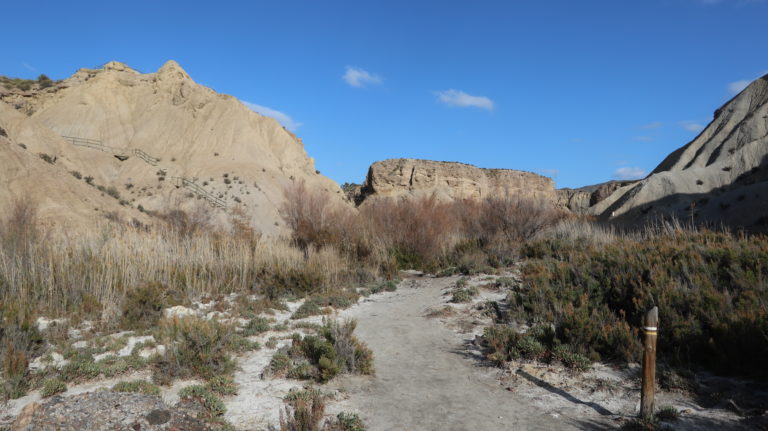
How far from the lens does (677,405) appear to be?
420 cm

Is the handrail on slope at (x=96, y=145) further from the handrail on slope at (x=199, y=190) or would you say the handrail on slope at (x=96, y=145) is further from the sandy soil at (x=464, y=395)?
the sandy soil at (x=464, y=395)

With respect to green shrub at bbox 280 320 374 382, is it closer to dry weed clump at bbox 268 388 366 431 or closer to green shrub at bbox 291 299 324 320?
dry weed clump at bbox 268 388 366 431

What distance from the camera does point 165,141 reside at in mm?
39500

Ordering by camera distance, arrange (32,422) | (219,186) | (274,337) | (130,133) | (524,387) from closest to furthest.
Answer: (32,422) → (524,387) → (274,337) → (219,186) → (130,133)

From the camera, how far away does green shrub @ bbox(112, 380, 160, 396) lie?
449 centimetres

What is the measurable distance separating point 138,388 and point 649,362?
509 centimetres

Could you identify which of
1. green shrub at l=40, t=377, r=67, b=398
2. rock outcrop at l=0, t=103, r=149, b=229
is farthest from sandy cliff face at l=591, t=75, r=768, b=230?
rock outcrop at l=0, t=103, r=149, b=229

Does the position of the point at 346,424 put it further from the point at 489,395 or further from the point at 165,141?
the point at 165,141

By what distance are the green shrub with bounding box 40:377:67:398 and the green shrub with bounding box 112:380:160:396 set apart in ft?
1.86

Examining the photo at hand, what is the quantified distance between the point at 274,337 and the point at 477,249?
9296 mm

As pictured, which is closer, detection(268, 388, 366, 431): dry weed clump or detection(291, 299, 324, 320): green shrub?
detection(268, 388, 366, 431): dry weed clump

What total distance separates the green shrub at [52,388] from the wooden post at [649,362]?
5.90 meters

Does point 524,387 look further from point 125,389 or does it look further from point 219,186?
point 219,186

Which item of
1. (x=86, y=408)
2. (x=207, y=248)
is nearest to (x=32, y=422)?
(x=86, y=408)
